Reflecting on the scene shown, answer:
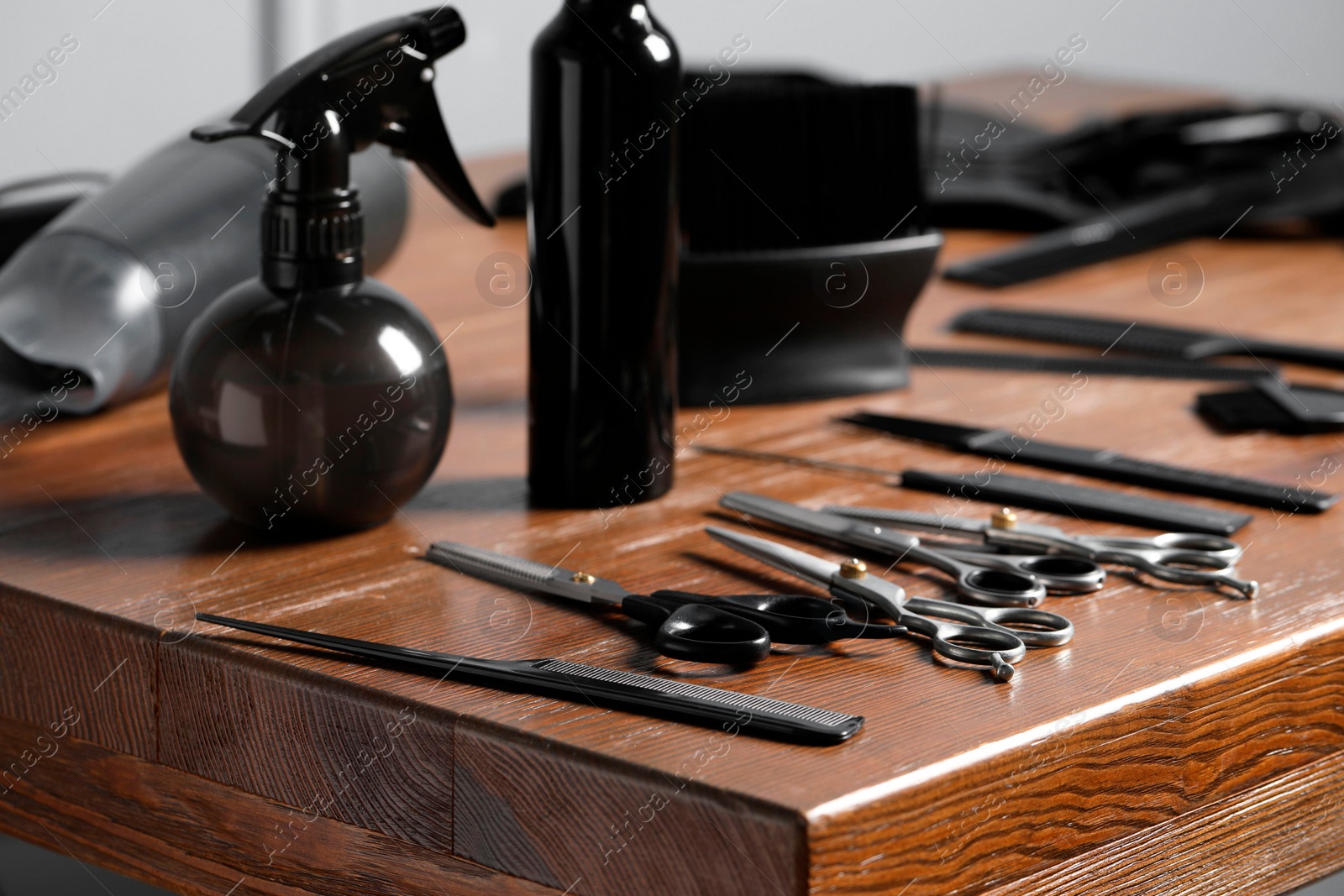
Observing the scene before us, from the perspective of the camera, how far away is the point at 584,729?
0.47 metres

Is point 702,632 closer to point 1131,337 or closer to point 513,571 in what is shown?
point 513,571

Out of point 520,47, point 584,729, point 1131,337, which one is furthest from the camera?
point 520,47

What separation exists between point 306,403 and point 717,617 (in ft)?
0.65

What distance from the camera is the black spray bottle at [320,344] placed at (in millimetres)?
609

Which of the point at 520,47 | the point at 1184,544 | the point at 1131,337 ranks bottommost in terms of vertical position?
the point at 1184,544

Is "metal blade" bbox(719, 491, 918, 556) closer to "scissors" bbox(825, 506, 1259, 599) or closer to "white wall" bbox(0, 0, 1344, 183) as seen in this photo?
"scissors" bbox(825, 506, 1259, 599)

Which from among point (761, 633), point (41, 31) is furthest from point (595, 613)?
point (41, 31)

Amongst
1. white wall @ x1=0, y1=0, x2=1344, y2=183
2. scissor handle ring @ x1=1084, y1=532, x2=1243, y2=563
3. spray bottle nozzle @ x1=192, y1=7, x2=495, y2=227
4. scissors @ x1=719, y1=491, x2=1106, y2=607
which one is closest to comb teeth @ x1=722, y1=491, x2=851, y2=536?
scissors @ x1=719, y1=491, x2=1106, y2=607

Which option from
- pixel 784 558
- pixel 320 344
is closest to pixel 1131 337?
pixel 784 558

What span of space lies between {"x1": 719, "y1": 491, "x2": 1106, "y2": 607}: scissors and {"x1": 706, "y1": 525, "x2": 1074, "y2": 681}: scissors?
0.05 feet

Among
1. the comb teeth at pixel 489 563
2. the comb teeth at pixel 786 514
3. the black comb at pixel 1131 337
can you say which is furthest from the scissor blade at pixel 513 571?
the black comb at pixel 1131 337

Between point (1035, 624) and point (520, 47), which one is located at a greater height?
point (520, 47)

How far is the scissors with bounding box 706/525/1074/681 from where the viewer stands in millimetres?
533

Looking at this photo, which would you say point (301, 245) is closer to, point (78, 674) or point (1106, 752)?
point (78, 674)
